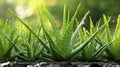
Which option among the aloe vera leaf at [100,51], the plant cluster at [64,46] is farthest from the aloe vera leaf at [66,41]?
the aloe vera leaf at [100,51]

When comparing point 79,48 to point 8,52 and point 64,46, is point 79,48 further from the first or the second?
point 8,52

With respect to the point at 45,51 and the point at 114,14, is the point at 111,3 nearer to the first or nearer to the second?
the point at 114,14

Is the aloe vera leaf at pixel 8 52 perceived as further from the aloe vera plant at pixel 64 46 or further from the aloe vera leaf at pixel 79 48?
the aloe vera leaf at pixel 79 48

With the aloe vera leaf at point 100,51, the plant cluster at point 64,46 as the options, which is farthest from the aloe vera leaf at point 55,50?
the aloe vera leaf at point 100,51

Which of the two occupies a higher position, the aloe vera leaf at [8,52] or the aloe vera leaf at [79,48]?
the aloe vera leaf at [8,52]

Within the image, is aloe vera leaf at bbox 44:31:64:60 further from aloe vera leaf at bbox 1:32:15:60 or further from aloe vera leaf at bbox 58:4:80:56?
aloe vera leaf at bbox 1:32:15:60

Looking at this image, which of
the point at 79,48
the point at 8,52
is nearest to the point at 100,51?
the point at 79,48

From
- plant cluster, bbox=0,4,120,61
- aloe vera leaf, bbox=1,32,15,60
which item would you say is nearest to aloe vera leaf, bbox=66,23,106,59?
plant cluster, bbox=0,4,120,61

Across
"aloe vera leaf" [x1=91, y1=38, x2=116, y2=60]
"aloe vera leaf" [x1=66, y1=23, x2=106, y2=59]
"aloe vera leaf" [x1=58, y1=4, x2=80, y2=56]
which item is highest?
"aloe vera leaf" [x1=58, y1=4, x2=80, y2=56]

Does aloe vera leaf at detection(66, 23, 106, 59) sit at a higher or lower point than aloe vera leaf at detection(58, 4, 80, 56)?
lower

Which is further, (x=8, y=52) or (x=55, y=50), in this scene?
(x=8, y=52)

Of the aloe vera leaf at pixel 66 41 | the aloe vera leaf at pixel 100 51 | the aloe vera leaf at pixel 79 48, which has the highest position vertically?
the aloe vera leaf at pixel 66 41
